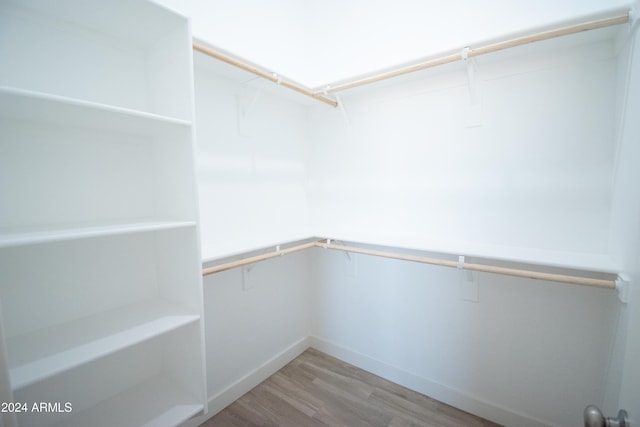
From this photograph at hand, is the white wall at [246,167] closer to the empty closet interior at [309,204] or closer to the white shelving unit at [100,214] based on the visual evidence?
the empty closet interior at [309,204]

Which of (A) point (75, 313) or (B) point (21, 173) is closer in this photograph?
(B) point (21, 173)

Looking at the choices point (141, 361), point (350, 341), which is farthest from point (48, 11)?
point (350, 341)

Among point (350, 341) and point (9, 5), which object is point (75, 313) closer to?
point (9, 5)

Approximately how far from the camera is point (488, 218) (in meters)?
1.55

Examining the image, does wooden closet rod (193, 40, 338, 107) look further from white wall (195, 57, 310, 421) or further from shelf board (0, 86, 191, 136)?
shelf board (0, 86, 191, 136)

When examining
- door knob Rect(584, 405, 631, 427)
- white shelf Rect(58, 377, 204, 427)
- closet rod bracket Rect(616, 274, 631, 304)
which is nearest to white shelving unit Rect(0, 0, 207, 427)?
white shelf Rect(58, 377, 204, 427)

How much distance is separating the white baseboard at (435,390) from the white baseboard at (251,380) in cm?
22

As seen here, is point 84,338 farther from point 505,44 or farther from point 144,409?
point 505,44

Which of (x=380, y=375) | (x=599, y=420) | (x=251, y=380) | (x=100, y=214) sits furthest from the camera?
(x=380, y=375)

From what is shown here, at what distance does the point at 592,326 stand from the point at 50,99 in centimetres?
238

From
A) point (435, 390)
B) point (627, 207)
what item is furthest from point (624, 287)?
point (435, 390)

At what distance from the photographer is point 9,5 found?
0.92m

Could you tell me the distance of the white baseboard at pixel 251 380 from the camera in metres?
1.64

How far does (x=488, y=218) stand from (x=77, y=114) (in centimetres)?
195
